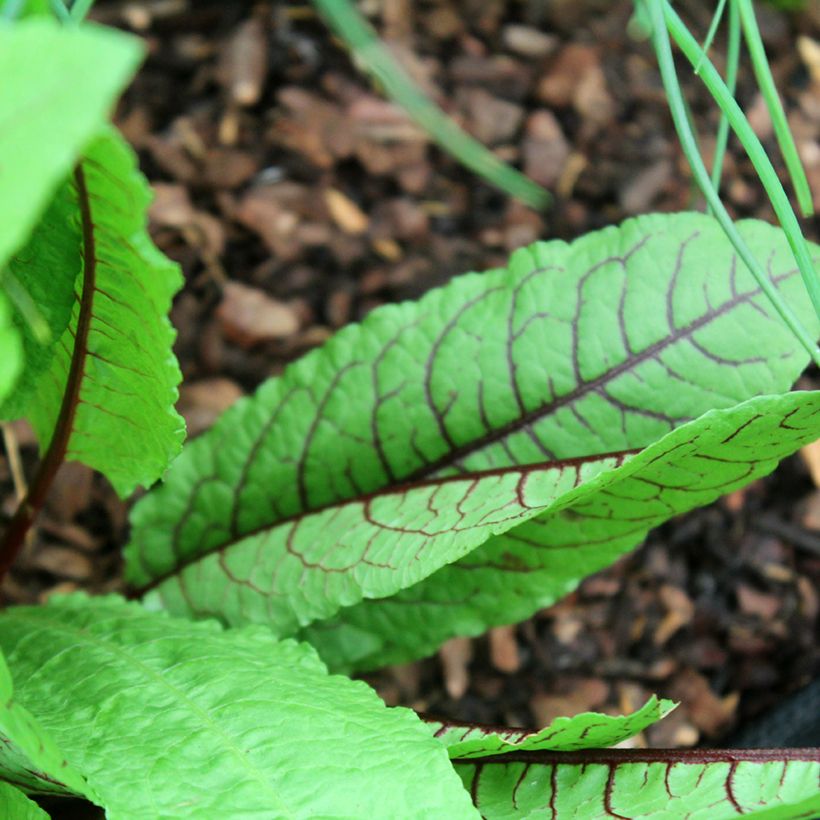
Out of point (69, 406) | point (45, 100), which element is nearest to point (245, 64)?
point (69, 406)

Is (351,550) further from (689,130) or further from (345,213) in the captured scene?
(345,213)

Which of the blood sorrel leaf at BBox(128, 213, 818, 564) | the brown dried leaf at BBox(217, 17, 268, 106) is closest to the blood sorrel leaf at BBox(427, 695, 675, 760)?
the blood sorrel leaf at BBox(128, 213, 818, 564)

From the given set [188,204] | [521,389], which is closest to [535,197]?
[521,389]

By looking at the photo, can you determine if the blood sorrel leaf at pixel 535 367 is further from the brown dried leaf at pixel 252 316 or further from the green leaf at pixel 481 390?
the brown dried leaf at pixel 252 316

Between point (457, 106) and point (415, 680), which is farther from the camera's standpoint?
point (457, 106)

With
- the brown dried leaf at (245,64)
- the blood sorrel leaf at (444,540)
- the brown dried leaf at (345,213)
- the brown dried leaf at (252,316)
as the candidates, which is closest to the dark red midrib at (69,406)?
the blood sorrel leaf at (444,540)

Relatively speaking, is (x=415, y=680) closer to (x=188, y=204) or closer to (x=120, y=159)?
(x=188, y=204)
